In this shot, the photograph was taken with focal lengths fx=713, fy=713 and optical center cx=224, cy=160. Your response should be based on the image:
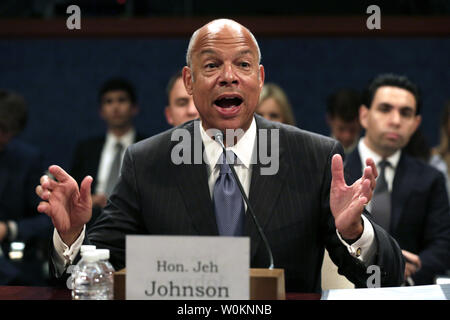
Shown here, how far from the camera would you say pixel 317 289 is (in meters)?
2.09

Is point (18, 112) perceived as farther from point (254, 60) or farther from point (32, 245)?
point (254, 60)

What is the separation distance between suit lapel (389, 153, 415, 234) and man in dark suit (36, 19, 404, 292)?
3.59 feet

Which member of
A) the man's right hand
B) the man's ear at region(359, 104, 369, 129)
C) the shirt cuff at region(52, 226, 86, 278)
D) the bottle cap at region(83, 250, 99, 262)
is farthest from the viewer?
the man's ear at region(359, 104, 369, 129)

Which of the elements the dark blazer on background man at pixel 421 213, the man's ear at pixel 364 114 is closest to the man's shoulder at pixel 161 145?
the dark blazer on background man at pixel 421 213

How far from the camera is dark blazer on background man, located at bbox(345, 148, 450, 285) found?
3043 millimetres

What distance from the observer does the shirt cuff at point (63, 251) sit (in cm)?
174

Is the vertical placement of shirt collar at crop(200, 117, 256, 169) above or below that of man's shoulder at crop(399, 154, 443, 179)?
above

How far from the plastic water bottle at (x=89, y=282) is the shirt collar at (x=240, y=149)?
639 millimetres

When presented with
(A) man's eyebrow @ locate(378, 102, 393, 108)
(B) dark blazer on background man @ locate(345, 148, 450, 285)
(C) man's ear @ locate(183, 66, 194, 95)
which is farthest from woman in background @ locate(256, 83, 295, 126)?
(C) man's ear @ locate(183, 66, 194, 95)

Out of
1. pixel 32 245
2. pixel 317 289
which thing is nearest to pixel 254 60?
pixel 317 289

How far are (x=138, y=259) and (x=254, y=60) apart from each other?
86 centimetres

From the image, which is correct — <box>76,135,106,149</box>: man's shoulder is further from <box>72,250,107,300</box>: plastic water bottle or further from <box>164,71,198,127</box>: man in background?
<box>72,250,107,300</box>: plastic water bottle

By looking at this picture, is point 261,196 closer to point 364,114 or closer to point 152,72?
point 364,114

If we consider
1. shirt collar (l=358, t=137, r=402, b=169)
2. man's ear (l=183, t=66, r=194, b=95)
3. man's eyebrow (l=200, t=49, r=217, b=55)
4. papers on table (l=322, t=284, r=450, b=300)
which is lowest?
papers on table (l=322, t=284, r=450, b=300)
